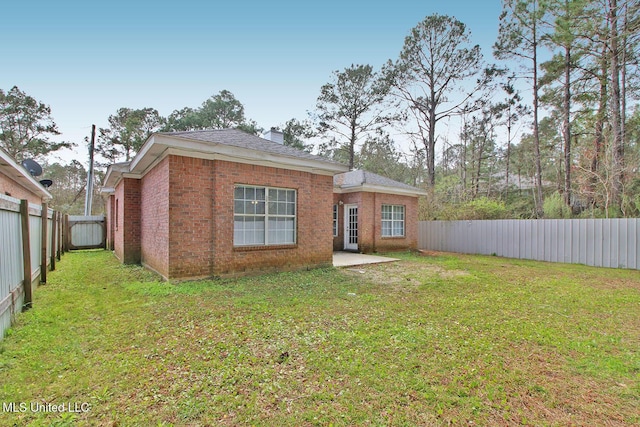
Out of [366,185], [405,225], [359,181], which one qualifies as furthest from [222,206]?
[405,225]

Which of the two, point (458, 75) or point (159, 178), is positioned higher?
point (458, 75)

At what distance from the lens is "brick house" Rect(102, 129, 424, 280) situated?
6.35 meters

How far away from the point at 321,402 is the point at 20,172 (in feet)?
30.0

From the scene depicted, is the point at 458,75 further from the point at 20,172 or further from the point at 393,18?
the point at 20,172

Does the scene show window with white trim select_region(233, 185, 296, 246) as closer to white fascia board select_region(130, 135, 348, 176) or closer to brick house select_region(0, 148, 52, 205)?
white fascia board select_region(130, 135, 348, 176)

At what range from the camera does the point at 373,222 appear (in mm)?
12766

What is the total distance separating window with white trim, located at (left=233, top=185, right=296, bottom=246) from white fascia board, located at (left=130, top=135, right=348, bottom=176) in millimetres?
683

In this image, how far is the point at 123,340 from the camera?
352cm

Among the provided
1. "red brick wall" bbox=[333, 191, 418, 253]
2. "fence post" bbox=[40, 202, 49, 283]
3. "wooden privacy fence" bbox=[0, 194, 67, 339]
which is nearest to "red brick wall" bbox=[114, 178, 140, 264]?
"fence post" bbox=[40, 202, 49, 283]

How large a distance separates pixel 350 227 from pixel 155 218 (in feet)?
26.5

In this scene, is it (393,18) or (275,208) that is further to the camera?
(393,18)

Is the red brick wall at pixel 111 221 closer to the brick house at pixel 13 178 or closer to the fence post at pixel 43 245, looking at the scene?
the brick house at pixel 13 178

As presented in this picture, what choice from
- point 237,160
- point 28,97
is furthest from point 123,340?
point 28,97

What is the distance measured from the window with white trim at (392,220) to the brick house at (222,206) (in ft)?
17.0
